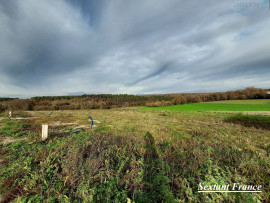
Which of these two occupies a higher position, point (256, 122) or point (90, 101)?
point (90, 101)

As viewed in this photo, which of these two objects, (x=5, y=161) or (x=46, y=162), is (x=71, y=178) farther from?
(x=5, y=161)

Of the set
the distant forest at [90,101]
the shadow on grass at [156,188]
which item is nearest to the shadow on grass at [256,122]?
the shadow on grass at [156,188]

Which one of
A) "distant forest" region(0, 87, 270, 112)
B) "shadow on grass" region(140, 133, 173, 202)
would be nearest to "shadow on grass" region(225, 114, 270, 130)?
"shadow on grass" region(140, 133, 173, 202)

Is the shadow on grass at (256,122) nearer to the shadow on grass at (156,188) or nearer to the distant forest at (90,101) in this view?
the shadow on grass at (156,188)

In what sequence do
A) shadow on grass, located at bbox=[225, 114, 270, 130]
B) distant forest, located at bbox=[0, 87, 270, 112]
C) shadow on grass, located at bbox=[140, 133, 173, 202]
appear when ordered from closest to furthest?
shadow on grass, located at bbox=[140, 133, 173, 202]
shadow on grass, located at bbox=[225, 114, 270, 130]
distant forest, located at bbox=[0, 87, 270, 112]

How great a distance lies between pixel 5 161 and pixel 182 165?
572cm

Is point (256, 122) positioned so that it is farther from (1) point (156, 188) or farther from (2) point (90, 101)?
(2) point (90, 101)

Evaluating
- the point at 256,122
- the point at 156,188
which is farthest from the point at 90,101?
the point at 256,122

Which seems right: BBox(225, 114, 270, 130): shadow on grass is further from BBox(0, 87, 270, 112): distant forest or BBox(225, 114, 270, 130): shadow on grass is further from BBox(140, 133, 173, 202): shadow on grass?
BBox(0, 87, 270, 112): distant forest

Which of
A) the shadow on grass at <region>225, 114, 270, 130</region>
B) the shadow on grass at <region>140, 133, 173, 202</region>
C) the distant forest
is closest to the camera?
the shadow on grass at <region>140, 133, 173, 202</region>

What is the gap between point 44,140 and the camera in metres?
5.11

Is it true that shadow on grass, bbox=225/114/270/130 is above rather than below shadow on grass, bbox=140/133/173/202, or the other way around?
below

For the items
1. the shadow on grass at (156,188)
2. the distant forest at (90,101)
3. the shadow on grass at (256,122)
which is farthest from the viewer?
the distant forest at (90,101)

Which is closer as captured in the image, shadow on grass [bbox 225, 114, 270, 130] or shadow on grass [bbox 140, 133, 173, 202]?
shadow on grass [bbox 140, 133, 173, 202]
